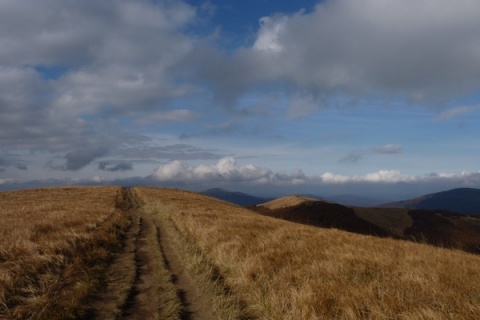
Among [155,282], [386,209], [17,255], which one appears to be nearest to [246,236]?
[155,282]

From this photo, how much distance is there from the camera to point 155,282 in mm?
9930

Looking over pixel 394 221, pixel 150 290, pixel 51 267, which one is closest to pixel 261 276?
pixel 150 290

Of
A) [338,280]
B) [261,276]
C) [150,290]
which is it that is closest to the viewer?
[338,280]

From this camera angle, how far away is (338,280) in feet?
27.4

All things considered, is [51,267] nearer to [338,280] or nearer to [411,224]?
[338,280]

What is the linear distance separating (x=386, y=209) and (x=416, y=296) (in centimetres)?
4570

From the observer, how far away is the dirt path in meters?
7.69

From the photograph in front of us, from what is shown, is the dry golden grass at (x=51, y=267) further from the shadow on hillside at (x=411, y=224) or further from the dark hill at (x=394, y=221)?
the dark hill at (x=394, y=221)

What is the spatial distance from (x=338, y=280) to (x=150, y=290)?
5.05 metres

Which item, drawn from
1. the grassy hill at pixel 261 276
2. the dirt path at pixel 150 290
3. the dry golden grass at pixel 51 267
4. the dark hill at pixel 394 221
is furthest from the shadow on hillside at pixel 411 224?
the dry golden grass at pixel 51 267

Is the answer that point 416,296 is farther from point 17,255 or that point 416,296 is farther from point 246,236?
point 17,255

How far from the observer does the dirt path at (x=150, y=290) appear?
769 cm

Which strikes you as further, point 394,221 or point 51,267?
point 394,221

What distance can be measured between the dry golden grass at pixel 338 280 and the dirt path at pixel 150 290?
1026 mm
